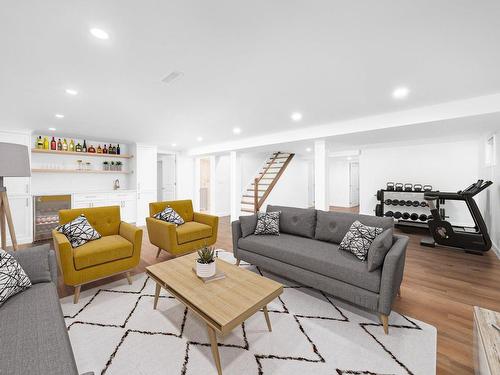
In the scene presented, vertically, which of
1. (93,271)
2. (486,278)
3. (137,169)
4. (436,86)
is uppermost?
(436,86)

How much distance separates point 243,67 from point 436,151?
588 centimetres

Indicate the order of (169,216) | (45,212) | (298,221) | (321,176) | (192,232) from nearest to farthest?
(298,221)
(192,232)
(169,216)
(45,212)
(321,176)

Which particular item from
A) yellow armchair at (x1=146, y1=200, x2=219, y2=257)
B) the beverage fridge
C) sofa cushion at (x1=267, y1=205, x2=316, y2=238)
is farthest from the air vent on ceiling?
the beverage fridge

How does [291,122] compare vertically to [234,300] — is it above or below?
above

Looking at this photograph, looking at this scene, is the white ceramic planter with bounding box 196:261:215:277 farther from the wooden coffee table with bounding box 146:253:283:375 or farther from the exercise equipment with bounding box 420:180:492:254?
the exercise equipment with bounding box 420:180:492:254

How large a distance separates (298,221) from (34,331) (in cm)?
277

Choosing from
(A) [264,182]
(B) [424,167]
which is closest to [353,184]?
(B) [424,167]

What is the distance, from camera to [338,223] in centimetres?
288

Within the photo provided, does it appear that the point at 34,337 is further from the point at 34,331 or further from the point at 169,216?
the point at 169,216

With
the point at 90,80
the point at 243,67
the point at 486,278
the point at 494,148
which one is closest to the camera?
the point at 243,67

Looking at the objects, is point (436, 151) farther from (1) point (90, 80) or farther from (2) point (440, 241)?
(1) point (90, 80)

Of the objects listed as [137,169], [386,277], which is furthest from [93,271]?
[137,169]

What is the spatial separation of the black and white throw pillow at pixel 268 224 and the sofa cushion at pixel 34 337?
2.27 m

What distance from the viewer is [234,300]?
1.73 metres
